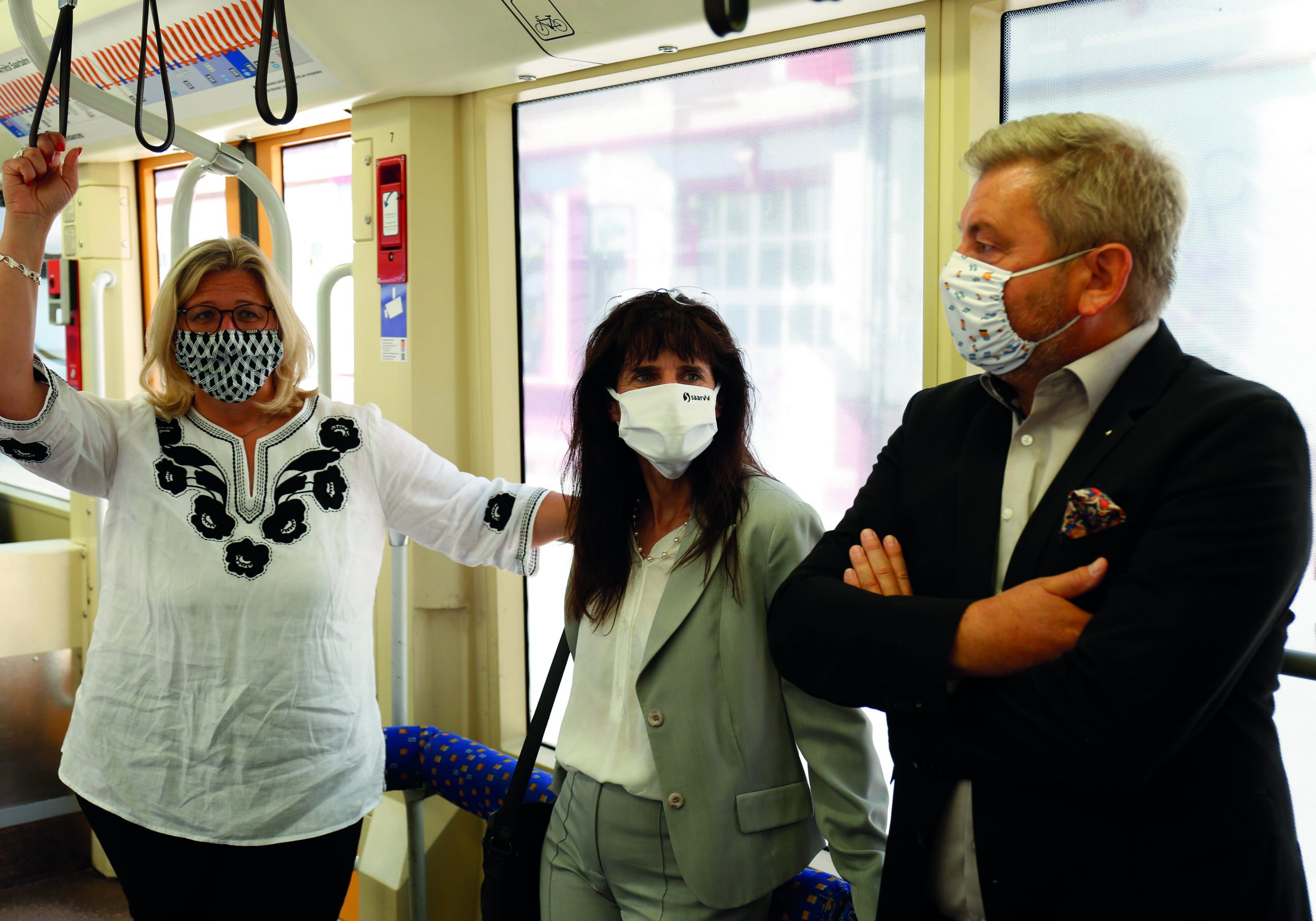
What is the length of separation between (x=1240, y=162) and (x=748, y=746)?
4.08 feet

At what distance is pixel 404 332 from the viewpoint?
2.75m

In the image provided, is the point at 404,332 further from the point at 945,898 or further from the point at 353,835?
the point at 945,898

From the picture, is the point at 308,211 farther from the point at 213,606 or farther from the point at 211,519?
the point at 213,606

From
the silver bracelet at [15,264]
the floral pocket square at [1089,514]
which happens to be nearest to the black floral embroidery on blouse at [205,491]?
the silver bracelet at [15,264]

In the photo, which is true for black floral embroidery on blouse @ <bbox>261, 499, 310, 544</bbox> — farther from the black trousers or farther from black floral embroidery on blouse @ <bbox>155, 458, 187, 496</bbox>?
the black trousers

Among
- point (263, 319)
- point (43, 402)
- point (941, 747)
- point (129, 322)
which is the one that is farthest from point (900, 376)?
point (129, 322)

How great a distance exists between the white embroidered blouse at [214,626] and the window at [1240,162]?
1.57 m

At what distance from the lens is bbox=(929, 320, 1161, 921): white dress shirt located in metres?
1.24

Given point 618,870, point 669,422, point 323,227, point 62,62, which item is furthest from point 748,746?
point 323,227

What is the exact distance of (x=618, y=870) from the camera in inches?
61.3

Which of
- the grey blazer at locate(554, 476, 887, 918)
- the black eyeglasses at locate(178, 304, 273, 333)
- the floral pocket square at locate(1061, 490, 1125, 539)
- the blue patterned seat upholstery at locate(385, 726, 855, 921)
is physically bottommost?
the blue patterned seat upholstery at locate(385, 726, 855, 921)

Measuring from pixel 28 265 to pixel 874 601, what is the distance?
5.00 ft

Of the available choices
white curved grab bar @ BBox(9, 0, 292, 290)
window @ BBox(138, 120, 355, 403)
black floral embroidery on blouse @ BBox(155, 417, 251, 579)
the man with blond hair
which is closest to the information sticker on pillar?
white curved grab bar @ BBox(9, 0, 292, 290)

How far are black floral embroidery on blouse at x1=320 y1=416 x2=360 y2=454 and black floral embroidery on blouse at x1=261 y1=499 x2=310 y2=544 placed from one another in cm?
13
